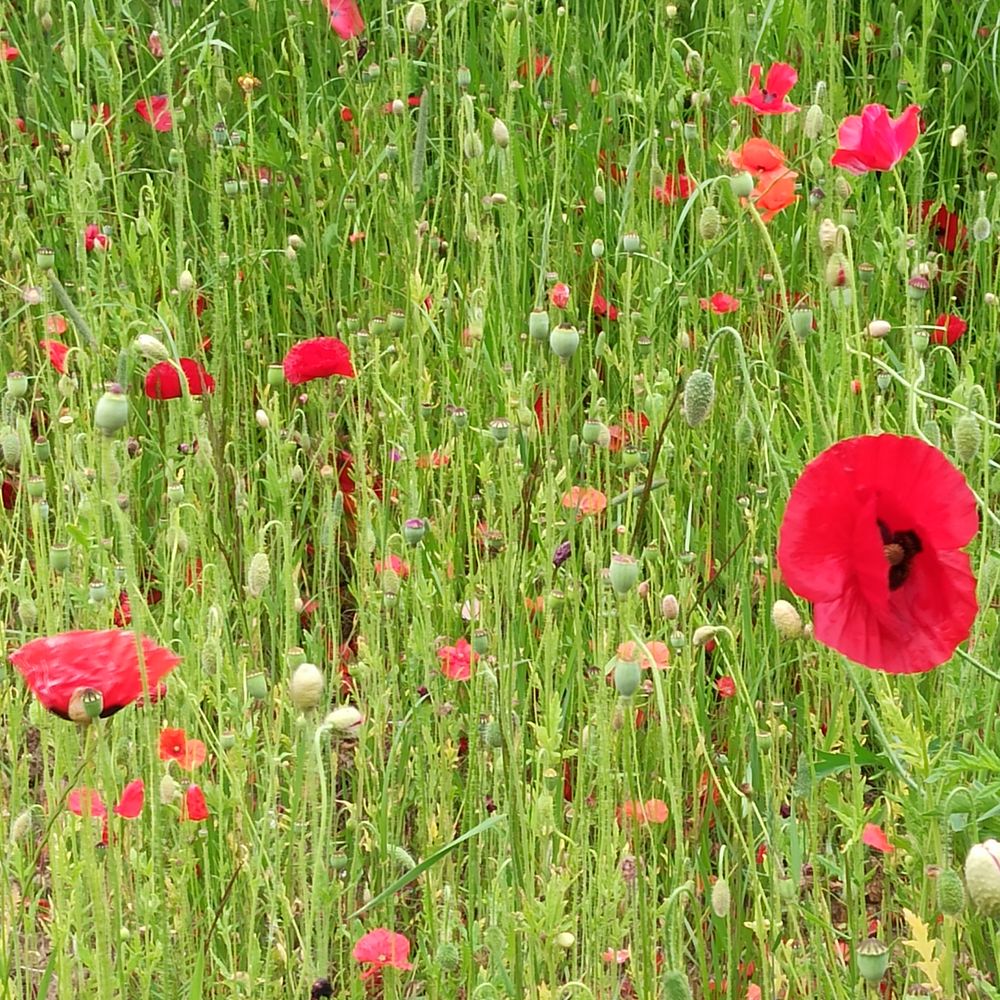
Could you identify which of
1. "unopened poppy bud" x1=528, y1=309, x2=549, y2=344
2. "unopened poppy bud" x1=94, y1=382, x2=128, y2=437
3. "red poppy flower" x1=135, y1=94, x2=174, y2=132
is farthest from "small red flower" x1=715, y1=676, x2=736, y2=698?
"red poppy flower" x1=135, y1=94, x2=174, y2=132

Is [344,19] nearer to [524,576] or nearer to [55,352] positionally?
[55,352]

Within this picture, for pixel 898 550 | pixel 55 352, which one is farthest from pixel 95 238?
pixel 898 550

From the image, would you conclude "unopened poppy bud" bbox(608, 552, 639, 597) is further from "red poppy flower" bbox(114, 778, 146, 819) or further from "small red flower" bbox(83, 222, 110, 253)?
"small red flower" bbox(83, 222, 110, 253)

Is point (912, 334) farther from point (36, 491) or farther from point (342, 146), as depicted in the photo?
point (342, 146)

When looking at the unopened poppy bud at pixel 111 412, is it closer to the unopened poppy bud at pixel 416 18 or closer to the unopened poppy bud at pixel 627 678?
the unopened poppy bud at pixel 627 678

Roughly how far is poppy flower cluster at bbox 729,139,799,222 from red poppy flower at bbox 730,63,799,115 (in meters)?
0.12

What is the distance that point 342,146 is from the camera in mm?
2695

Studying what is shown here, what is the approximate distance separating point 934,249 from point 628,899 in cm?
175

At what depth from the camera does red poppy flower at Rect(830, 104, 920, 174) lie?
5.25 ft

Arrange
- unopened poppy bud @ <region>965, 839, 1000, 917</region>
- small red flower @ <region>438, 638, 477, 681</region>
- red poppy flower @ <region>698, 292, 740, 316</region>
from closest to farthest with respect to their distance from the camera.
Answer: unopened poppy bud @ <region>965, 839, 1000, 917</region>
small red flower @ <region>438, 638, 477, 681</region>
red poppy flower @ <region>698, 292, 740, 316</region>

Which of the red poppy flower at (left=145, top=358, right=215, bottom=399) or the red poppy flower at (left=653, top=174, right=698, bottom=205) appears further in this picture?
the red poppy flower at (left=653, top=174, right=698, bottom=205)

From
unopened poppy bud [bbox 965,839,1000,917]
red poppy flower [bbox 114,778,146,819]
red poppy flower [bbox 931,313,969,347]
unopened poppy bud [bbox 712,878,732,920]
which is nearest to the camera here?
unopened poppy bud [bbox 965,839,1000,917]

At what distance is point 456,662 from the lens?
68.8 inches

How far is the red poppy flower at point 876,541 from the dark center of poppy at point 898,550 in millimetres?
22
